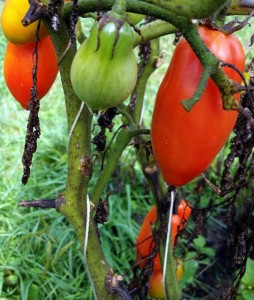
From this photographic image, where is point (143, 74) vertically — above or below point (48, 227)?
above

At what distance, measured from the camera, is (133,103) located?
4.40 feet

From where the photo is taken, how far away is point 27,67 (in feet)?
3.16

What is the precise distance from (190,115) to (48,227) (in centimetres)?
122

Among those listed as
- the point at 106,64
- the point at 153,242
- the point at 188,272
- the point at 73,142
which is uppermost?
the point at 106,64

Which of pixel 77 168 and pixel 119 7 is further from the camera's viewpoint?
pixel 77 168

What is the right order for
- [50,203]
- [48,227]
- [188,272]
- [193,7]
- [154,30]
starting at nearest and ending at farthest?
[193,7] < [154,30] < [50,203] < [188,272] < [48,227]

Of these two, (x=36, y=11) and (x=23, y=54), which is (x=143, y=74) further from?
(x=36, y=11)

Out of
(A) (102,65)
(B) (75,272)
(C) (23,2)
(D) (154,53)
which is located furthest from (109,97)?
(B) (75,272)

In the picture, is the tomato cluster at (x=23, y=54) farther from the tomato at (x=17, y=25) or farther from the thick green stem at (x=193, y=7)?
the thick green stem at (x=193, y=7)

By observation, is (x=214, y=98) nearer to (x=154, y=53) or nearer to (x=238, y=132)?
(x=238, y=132)

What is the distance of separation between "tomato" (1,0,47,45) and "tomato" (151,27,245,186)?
24 centimetres

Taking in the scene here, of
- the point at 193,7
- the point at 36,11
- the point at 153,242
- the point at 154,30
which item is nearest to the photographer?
the point at 193,7

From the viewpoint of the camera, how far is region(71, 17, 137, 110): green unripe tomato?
2.14ft

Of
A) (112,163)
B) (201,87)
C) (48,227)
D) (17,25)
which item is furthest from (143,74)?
(48,227)
